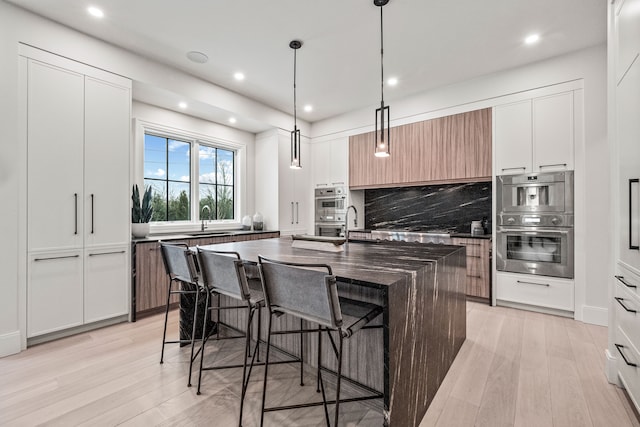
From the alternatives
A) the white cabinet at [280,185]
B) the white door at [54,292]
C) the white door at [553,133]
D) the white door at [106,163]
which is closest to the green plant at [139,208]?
the white door at [106,163]

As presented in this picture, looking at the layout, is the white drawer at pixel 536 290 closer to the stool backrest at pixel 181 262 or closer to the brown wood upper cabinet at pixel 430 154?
the brown wood upper cabinet at pixel 430 154

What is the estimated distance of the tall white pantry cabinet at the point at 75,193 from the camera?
257 centimetres

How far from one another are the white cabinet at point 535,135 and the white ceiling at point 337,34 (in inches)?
20.8

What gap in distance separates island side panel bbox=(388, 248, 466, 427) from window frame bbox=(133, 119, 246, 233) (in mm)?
3674

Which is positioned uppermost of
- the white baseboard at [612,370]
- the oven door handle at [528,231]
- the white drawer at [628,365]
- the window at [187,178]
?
the window at [187,178]

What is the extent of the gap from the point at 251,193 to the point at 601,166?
4.74 m

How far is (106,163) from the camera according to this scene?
3.00m

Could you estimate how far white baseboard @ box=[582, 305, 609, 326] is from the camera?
9.80 ft

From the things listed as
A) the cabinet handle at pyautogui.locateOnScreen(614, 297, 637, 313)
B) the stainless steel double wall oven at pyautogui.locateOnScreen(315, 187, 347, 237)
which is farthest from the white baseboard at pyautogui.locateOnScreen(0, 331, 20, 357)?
the cabinet handle at pyautogui.locateOnScreen(614, 297, 637, 313)

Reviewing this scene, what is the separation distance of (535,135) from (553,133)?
0.53 ft

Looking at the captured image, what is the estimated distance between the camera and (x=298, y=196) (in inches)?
210

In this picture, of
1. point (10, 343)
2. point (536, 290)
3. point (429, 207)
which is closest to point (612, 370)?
point (536, 290)

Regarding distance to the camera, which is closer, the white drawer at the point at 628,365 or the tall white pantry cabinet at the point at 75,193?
the white drawer at the point at 628,365

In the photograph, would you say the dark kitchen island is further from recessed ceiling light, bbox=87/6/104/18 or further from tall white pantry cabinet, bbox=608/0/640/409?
recessed ceiling light, bbox=87/6/104/18
